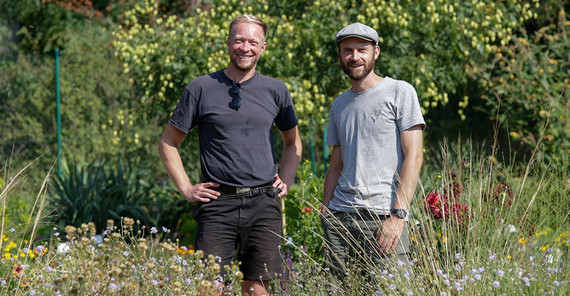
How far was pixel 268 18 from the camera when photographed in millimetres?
6078

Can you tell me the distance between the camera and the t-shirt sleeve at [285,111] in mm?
3383

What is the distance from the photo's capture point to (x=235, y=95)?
323cm

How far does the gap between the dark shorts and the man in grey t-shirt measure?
12.0 inches

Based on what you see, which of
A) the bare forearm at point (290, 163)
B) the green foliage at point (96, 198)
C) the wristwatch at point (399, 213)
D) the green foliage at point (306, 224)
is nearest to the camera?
the wristwatch at point (399, 213)

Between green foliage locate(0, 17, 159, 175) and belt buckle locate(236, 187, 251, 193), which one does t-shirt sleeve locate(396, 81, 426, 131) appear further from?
green foliage locate(0, 17, 159, 175)

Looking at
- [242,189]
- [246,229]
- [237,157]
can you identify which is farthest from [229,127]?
[246,229]

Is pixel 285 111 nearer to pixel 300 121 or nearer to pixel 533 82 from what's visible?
pixel 300 121

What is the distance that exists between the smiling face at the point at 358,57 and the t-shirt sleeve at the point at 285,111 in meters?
0.42

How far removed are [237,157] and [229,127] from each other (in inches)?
5.9

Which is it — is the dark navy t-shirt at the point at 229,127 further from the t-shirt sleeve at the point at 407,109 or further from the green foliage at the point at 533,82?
the green foliage at the point at 533,82

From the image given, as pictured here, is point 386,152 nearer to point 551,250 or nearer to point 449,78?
point 551,250

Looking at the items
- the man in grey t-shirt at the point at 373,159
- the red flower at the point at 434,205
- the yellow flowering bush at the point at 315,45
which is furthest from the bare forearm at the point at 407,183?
the yellow flowering bush at the point at 315,45

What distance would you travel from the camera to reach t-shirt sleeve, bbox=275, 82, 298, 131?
3.38 m

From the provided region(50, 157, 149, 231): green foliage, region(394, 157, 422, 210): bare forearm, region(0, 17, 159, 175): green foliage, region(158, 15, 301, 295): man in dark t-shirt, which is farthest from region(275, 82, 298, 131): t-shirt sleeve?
region(0, 17, 159, 175): green foliage
